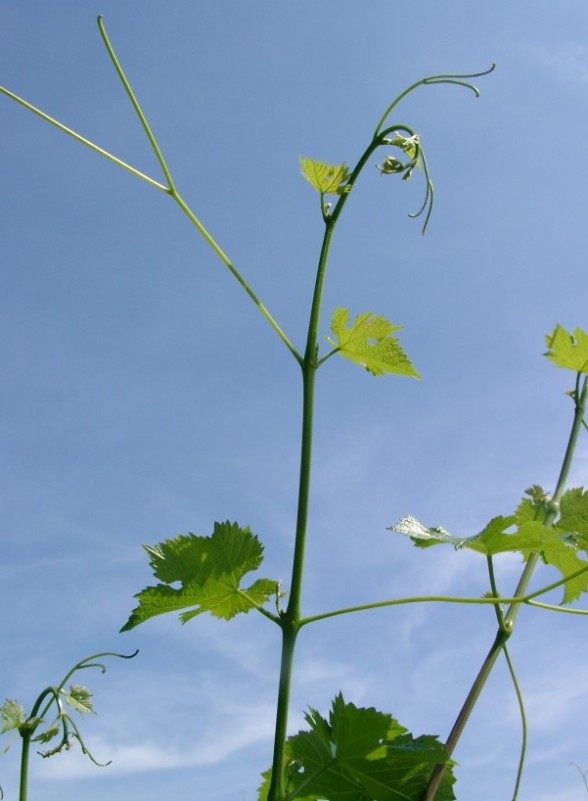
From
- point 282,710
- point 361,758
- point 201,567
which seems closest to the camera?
point 282,710

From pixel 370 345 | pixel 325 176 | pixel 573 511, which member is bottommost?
pixel 573 511

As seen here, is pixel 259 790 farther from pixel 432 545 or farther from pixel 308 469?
pixel 308 469

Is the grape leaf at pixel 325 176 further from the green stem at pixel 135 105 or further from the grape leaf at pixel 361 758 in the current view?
the grape leaf at pixel 361 758

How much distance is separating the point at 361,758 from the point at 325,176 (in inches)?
45.8

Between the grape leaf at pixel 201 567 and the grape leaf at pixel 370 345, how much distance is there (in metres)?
0.41

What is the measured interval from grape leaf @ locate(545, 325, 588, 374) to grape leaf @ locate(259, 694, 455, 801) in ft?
2.77

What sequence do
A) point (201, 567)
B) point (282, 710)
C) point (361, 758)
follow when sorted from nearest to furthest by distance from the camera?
point (282, 710)
point (201, 567)
point (361, 758)

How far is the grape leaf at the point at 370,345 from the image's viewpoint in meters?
1.59

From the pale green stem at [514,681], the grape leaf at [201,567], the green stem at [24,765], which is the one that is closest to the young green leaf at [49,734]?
the green stem at [24,765]

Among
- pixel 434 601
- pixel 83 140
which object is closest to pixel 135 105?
pixel 83 140

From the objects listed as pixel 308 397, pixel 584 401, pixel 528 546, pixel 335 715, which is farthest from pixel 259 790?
pixel 584 401

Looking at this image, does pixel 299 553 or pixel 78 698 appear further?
pixel 78 698

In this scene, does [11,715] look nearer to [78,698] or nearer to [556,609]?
[78,698]

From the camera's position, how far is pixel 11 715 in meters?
1.81
